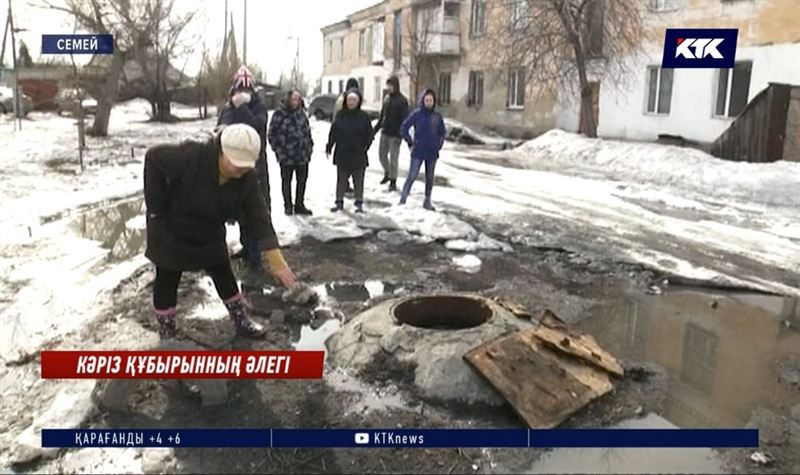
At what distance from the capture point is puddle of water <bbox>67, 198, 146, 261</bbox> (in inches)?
291

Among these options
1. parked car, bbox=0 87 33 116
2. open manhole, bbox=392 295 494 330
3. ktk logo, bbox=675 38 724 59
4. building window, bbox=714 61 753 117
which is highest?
ktk logo, bbox=675 38 724 59

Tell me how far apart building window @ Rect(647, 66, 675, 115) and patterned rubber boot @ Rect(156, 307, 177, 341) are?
730 inches

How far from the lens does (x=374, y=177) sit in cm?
1309

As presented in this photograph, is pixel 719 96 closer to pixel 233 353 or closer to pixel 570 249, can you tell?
pixel 570 249

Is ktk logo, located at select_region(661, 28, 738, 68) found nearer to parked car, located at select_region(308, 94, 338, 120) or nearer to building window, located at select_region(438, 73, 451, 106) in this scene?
building window, located at select_region(438, 73, 451, 106)

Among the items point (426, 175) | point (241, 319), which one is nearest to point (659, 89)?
point (426, 175)

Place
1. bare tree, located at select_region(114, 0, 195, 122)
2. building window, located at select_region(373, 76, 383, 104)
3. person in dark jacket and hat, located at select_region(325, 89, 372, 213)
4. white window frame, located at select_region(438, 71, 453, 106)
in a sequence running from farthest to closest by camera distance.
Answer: building window, located at select_region(373, 76, 383, 104) → white window frame, located at select_region(438, 71, 453, 106) → bare tree, located at select_region(114, 0, 195, 122) → person in dark jacket and hat, located at select_region(325, 89, 372, 213)

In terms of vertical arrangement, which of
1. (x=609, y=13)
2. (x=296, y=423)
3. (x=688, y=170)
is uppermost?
(x=609, y=13)

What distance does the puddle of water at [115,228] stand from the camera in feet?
24.2

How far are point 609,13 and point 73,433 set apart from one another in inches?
777

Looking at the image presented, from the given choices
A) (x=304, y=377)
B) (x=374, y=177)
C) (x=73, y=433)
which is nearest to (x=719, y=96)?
(x=374, y=177)

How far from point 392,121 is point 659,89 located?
40.9 feet

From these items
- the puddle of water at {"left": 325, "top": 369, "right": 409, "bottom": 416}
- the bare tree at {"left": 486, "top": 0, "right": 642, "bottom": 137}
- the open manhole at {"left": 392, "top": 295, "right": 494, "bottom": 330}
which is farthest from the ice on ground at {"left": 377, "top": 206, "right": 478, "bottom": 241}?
the bare tree at {"left": 486, "top": 0, "right": 642, "bottom": 137}

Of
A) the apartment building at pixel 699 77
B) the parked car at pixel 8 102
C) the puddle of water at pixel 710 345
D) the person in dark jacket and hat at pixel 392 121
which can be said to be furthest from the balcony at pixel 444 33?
the puddle of water at pixel 710 345
